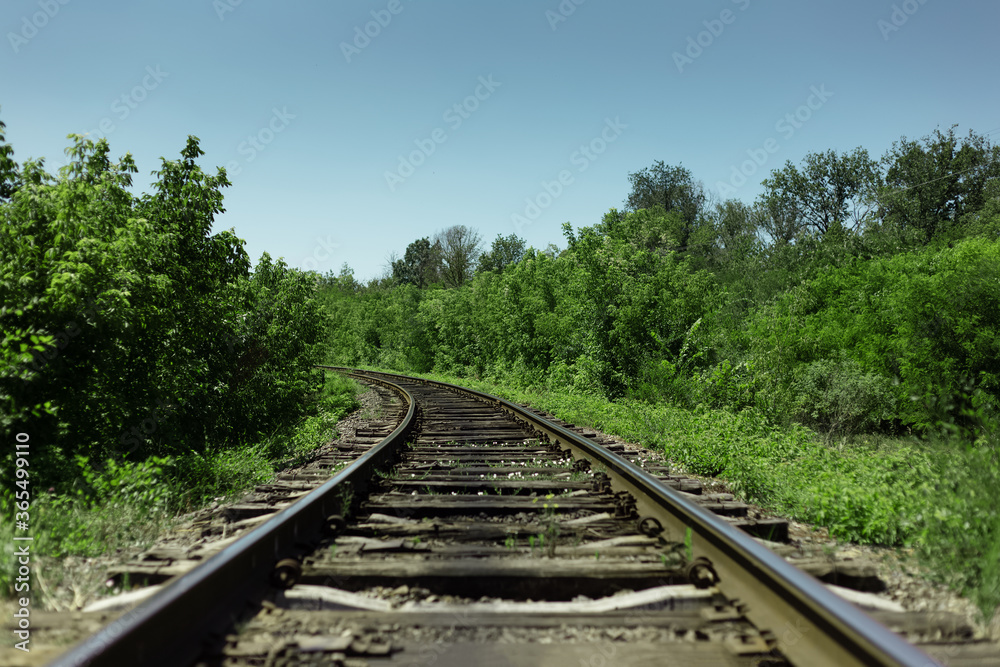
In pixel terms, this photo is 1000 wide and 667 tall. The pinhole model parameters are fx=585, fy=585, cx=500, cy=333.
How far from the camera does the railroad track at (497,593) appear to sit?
2020mm

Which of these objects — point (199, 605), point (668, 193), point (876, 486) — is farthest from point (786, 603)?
point (668, 193)

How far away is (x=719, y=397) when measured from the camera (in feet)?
36.1

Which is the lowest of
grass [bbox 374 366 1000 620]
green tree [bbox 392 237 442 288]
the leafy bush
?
grass [bbox 374 366 1000 620]

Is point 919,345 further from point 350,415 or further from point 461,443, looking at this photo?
point 350,415

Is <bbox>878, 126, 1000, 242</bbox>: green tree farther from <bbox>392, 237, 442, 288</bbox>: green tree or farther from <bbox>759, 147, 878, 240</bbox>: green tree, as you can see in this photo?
<bbox>392, 237, 442, 288</bbox>: green tree

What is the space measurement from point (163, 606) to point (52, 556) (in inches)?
67.2

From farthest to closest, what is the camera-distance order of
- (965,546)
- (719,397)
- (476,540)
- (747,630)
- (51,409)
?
1. (719,397)
2. (51,409)
3. (476,540)
4. (965,546)
5. (747,630)

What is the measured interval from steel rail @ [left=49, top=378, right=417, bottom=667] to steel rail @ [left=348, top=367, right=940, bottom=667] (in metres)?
2.07

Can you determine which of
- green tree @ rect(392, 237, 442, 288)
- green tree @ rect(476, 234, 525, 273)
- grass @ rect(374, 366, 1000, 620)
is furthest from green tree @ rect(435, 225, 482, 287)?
grass @ rect(374, 366, 1000, 620)

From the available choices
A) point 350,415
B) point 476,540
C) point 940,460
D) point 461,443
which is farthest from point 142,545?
point 350,415

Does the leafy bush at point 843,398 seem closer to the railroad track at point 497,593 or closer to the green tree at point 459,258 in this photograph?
the railroad track at point 497,593

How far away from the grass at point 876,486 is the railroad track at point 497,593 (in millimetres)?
632

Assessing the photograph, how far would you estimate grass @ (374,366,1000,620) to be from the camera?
116 inches

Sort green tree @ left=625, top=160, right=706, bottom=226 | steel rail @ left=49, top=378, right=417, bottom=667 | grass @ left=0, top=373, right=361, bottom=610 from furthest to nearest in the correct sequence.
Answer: green tree @ left=625, top=160, right=706, bottom=226 → grass @ left=0, top=373, right=361, bottom=610 → steel rail @ left=49, top=378, right=417, bottom=667
